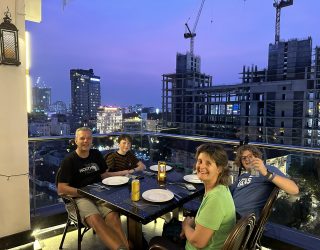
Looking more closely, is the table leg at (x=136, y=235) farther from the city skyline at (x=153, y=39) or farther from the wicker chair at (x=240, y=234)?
the city skyline at (x=153, y=39)

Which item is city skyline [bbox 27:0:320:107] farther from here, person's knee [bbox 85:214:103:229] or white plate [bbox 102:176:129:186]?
person's knee [bbox 85:214:103:229]

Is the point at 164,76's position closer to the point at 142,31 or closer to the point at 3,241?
the point at 142,31

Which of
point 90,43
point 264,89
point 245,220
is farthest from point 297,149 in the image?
point 90,43

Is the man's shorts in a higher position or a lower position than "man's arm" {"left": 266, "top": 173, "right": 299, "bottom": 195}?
lower

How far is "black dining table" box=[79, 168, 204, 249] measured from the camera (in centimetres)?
174

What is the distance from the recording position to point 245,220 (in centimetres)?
126

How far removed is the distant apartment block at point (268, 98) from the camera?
48.9m

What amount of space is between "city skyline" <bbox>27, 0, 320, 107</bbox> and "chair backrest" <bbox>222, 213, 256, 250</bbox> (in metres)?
58.0


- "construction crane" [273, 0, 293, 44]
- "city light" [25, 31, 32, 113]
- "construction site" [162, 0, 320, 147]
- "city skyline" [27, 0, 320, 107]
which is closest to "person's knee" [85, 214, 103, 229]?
"city light" [25, 31, 32, 113]

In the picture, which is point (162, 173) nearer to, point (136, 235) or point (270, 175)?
point (136, 235)

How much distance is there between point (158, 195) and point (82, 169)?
3.25 ft

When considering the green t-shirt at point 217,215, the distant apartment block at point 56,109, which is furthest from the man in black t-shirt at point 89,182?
the distant apartment block at point 56,109

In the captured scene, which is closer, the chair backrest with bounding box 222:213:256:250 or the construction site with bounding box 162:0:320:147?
the chair backrest with bounding box 222:213:256:250

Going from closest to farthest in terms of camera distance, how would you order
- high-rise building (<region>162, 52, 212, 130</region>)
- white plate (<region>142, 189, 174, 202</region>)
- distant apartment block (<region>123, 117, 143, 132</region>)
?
white plate (<region>142, 189, 174, 202</region>) → distant apartment block (<region>123, 117, 143, 132</region>) → high-rise building (<region>162, 52, 212, 130</region>)
